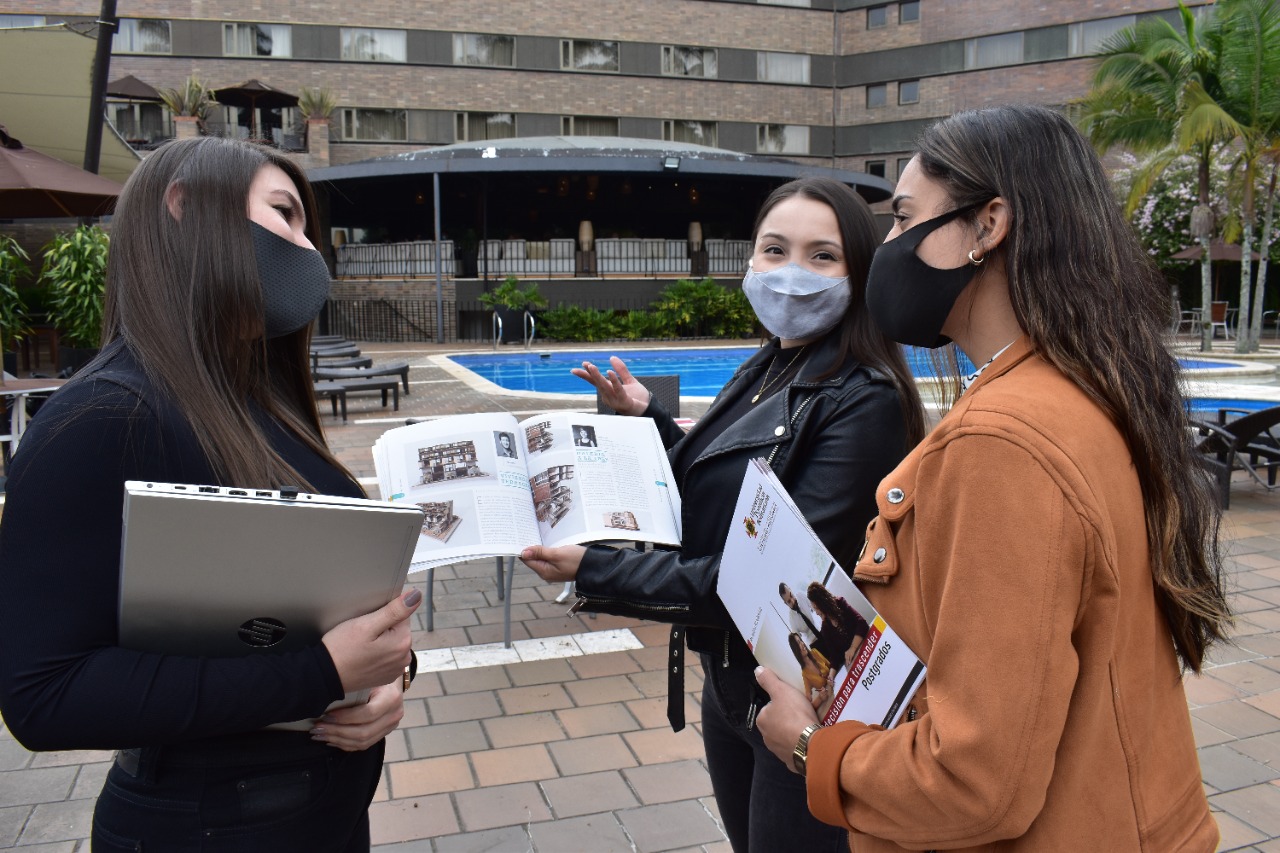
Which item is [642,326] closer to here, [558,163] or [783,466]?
[558,163]

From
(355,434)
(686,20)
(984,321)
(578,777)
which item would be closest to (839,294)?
(984,321)

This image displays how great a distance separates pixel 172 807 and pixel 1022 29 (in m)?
41.3

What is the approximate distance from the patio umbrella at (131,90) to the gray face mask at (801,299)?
105ft

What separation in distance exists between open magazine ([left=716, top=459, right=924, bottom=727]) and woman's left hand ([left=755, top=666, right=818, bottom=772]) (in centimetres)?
2

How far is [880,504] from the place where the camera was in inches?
53.3

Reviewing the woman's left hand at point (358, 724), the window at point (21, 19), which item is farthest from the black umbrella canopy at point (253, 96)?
the woman's left hand at point (358, 724)

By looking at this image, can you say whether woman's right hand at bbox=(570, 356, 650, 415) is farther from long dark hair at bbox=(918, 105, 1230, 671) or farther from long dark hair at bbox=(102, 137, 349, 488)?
long dark hair at bbox=(918, 105, 1230, 671)

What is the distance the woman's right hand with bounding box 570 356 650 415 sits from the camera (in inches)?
110

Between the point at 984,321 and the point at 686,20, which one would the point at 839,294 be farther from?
the point at 686,20

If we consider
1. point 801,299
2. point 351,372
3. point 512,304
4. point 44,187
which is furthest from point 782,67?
point 801,299

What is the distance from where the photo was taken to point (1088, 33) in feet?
116

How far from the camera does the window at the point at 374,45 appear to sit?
33.5 m

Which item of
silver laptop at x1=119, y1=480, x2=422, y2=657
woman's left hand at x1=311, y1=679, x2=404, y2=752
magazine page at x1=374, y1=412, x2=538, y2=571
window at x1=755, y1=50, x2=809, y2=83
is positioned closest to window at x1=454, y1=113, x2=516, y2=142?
window at x1=755, y1=50, x2=809, y2=83

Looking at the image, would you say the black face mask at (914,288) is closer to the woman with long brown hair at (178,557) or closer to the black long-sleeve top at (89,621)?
the woman with long brown hair at (178,557)
